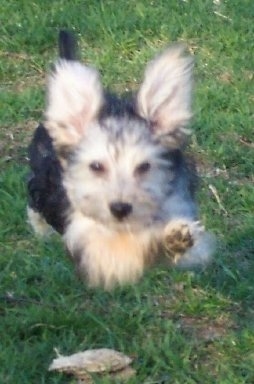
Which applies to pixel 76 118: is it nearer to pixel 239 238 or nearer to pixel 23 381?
pixel 23 381

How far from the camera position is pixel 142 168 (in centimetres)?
471

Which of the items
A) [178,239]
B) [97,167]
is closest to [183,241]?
[178,239]

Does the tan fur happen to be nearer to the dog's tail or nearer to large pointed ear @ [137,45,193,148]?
large pointed ear @ [137,45,193,148]

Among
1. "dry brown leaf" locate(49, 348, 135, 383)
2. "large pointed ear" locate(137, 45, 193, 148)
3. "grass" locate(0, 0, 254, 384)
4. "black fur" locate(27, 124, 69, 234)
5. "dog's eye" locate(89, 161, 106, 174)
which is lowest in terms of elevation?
"grass" locate(0, 0, 254, 384)

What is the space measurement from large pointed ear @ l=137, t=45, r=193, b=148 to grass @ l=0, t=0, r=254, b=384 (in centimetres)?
75

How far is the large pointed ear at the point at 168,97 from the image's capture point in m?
4.86

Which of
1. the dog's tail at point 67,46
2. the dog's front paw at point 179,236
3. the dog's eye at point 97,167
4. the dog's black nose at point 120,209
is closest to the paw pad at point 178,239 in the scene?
the dog's front paw at point 179,236

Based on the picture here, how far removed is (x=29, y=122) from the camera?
7539 millimetres

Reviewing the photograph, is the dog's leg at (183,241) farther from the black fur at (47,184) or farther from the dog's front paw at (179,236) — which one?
the black fur at (47,184)

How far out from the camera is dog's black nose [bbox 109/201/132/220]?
4.52 m

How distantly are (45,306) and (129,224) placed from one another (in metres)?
0.98

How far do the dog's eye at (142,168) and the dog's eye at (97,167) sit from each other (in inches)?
4.9

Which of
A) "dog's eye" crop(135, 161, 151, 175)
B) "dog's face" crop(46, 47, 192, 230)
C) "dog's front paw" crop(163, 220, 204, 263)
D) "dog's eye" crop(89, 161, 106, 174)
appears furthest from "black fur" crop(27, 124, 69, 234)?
"dog's front paw" crop(163, 220, 204, 263)

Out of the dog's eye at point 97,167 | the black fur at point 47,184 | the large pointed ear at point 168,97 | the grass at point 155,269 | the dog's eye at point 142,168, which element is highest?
the large pointed ear at point 168,97
